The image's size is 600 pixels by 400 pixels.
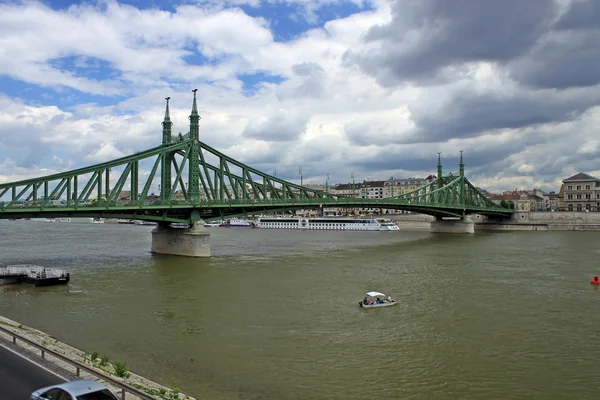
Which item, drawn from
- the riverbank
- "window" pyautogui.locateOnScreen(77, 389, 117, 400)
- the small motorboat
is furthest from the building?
"window" pyautogui.locateOnScreen(77, 389, 117, 400)

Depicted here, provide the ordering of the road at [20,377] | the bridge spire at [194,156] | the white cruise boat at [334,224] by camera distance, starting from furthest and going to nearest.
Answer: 1. the white cruise boat at [334,224]
2. the bridge spire at [194,156]
3. the road at [20,377]

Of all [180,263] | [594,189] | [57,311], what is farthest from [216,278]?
[594,189]

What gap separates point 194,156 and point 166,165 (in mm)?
4321

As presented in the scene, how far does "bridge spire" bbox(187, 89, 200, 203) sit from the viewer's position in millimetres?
60169

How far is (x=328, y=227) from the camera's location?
132 meters

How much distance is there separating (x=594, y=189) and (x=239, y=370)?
144076 mm

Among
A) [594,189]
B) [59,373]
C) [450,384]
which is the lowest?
[450,384]

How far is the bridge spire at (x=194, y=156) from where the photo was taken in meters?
60.2

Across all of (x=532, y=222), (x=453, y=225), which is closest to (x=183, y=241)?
(x=453, y=225)

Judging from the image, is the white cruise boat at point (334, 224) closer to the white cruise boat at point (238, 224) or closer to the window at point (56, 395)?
the white cruise boat at point (238, 224)

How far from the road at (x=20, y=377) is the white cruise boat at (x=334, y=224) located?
376 ft

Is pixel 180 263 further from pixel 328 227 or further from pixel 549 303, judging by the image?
pixel 328 227

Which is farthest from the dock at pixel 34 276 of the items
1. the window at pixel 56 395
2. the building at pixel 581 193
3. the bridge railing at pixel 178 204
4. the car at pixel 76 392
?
the building at pixel 581 193

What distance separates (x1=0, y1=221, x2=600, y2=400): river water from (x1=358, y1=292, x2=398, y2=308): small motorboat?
63 centimetres
